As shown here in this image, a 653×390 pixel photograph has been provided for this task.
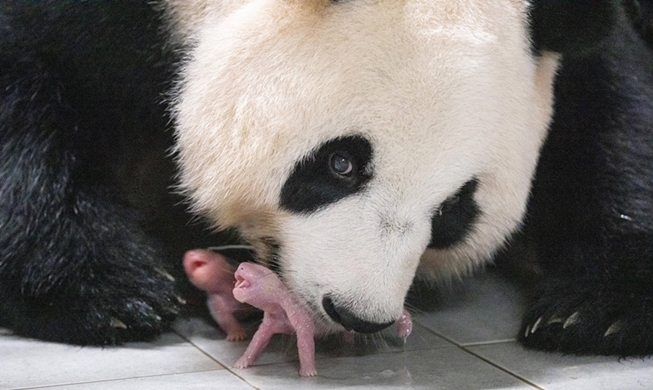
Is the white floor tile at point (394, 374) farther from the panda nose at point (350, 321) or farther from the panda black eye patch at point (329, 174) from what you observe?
the panda black eye patch at point (329, 174)

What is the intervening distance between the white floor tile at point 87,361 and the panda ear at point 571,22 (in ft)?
3.55

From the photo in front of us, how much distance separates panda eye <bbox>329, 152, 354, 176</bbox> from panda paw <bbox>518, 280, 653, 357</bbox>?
67cm

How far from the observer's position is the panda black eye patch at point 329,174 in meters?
2.16

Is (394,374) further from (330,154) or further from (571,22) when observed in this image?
(571,22)

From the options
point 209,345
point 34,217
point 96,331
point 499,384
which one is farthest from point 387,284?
point 34,217

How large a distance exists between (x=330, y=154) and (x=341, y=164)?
0.03m

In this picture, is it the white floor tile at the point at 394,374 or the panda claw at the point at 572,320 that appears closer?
the white floor tile at the point at 394,374

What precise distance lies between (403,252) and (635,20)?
1.47 meters

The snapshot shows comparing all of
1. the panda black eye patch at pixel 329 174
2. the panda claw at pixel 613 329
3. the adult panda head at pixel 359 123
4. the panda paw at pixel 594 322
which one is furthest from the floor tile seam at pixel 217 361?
the panda claw at pixel 613 329

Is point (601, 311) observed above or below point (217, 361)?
below

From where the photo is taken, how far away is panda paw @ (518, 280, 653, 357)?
94.3 inches

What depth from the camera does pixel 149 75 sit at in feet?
8.19

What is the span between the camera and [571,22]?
229 centimetres

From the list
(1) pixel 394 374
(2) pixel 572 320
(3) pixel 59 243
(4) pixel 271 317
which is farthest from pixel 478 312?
(3) pixel 59 243
